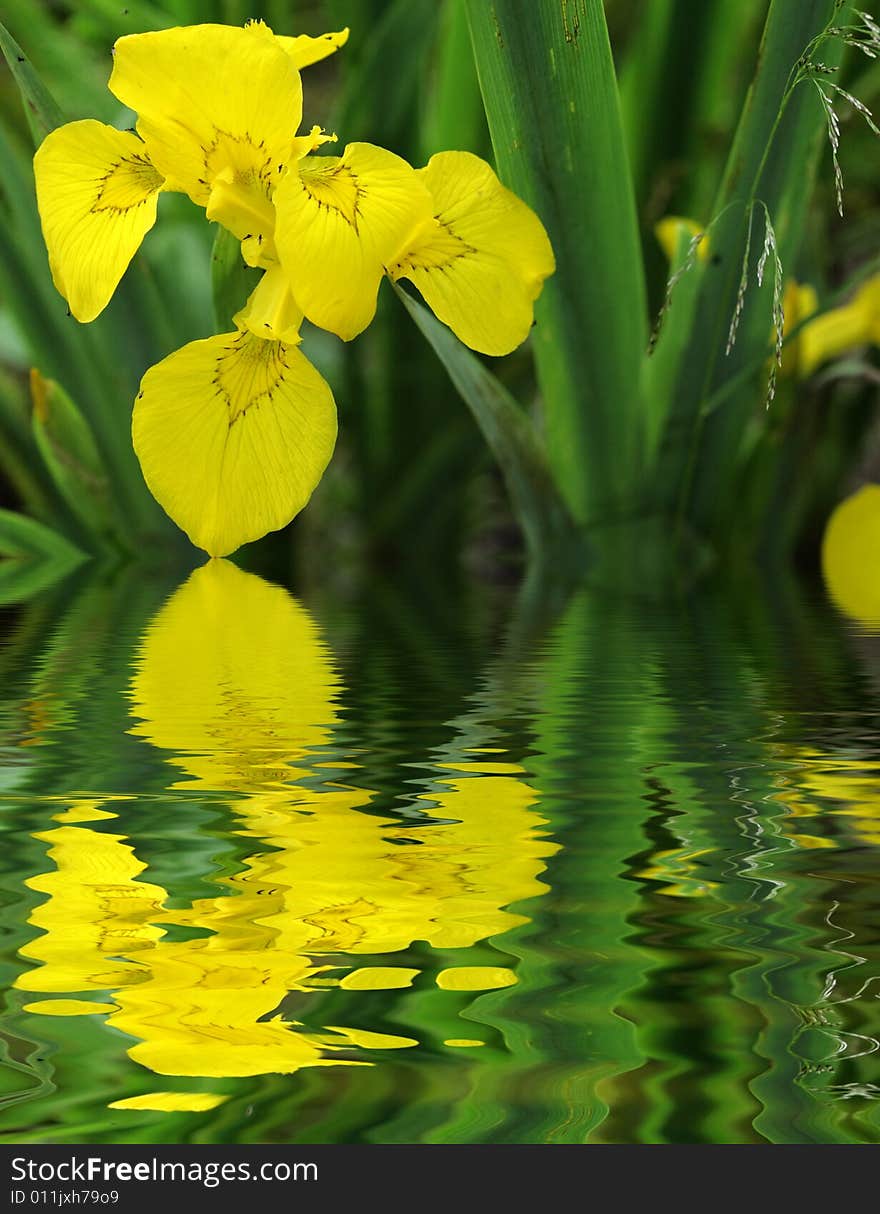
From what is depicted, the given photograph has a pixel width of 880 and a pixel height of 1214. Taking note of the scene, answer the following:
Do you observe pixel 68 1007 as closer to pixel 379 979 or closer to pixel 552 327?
pixel 379 979

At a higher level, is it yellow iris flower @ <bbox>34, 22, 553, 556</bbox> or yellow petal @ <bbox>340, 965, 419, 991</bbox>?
yellow iris flower @ <bbox>34, 22, 553, 556</bbox>

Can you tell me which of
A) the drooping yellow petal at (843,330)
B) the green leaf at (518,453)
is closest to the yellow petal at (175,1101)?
the green leaf at (518,453)

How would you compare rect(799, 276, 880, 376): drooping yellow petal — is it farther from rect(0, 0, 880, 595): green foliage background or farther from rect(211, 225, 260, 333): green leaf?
rect(211, 225, 260, 333): green leaf

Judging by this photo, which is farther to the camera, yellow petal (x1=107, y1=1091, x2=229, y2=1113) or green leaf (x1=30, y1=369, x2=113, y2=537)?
green leaf (x1=30, y1=369, x2=113, y2=537)

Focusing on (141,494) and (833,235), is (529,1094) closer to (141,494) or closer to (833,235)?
(141,494)

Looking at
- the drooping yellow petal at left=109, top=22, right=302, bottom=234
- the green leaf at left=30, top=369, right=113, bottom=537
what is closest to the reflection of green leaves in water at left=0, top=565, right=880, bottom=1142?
the drooping yellow petal at left=109, top=22, right=302, bottom=234

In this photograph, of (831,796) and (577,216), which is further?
(577,216)

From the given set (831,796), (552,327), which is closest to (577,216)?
(552,327)
